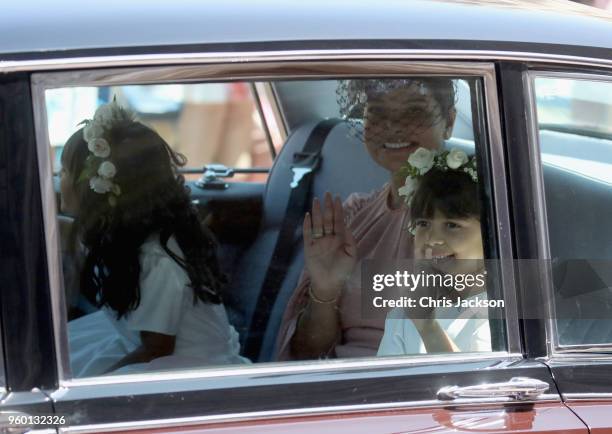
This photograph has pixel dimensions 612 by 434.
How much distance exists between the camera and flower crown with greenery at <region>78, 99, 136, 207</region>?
95.7 inches

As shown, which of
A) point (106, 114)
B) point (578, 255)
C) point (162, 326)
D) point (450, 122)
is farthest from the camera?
point (106, 114)

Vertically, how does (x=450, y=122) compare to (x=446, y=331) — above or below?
above

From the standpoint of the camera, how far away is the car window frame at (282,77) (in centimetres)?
170

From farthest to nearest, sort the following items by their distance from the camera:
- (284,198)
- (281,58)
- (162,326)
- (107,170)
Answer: (284,198) → (107,170) → (162,326) → (281,58)

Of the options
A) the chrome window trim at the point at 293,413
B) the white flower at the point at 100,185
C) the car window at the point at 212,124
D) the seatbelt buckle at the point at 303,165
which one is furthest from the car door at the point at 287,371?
the car window at the point at 212,124

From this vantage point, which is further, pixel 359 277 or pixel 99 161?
pixel 99 161

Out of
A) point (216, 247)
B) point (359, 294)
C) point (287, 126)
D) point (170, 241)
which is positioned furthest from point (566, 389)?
point (287, 126)

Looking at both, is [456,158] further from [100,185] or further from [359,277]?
[100,185]

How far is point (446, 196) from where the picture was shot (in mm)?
2072

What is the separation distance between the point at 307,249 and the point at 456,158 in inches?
19.9

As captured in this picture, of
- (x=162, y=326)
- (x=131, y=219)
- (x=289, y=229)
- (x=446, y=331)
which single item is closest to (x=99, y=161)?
(x=131, y=219)

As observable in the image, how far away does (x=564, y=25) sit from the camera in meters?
1.96

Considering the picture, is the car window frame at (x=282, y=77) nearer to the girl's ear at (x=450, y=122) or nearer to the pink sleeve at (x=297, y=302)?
the girl's ear at (x=450, y=122)

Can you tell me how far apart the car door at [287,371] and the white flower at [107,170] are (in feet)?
2.26
